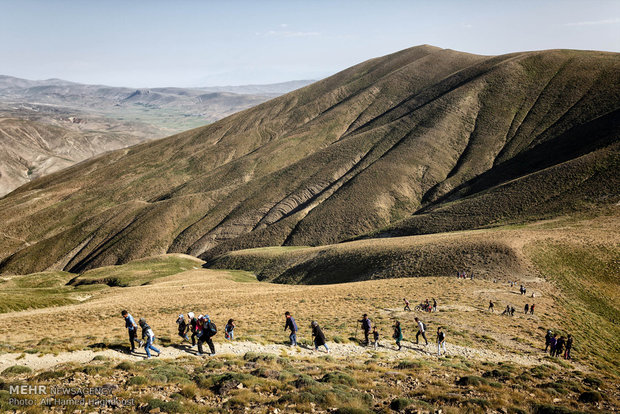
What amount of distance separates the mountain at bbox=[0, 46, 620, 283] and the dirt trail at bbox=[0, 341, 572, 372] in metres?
64.4

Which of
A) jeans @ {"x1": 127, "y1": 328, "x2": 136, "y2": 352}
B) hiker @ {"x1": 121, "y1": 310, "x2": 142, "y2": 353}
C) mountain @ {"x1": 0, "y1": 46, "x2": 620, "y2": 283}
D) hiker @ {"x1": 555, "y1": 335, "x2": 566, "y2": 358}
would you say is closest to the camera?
hiker @ {"x1": 121, "y1": 310, "x2": 142, "y2": 353}

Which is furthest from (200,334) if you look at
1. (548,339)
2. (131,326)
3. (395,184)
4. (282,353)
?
(395,184)

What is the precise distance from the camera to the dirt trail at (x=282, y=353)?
1916 centimetres

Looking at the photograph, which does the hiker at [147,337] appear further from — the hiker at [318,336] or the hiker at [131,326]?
the hiker at [318,336]

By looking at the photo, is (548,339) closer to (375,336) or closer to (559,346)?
(559,346)

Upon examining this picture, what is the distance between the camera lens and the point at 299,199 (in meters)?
134

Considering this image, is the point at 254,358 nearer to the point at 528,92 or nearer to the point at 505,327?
the point at 505,327

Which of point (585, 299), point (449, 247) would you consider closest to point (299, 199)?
point (449, 247)

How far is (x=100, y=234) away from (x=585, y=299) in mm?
152253

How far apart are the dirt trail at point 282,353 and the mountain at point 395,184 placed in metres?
64.4

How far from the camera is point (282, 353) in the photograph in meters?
22.7

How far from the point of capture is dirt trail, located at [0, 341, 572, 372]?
19.2m

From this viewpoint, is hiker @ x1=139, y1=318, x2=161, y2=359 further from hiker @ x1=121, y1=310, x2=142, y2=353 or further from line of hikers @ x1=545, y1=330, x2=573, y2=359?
line of hikers @ x1=545, y1=330, x2=573, y2=359

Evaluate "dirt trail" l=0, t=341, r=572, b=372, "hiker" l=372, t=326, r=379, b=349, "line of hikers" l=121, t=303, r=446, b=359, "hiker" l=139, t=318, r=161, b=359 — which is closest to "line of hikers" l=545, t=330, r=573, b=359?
"dirt trail" l=0, t=341, r=572, b=372
